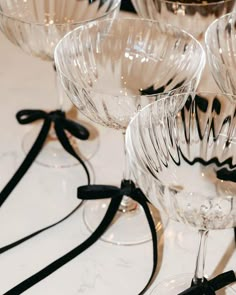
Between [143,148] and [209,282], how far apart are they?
0.15m

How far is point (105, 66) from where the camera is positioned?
808mm

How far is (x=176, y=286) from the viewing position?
69cm

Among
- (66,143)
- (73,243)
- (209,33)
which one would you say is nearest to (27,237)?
(73,243)

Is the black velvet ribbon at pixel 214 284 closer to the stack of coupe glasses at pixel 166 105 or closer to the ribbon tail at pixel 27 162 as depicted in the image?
the stack of coupe glasses at pixel 166 105

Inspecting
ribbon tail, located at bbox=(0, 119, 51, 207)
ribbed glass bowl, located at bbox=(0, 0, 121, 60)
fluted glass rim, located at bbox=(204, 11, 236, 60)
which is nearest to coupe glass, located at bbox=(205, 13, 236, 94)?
fluted glass rim, located at bbox=(204, 11, 236, 60)

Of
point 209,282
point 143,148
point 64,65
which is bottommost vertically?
point 209,282

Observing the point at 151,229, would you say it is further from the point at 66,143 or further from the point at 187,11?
the point at 187,11

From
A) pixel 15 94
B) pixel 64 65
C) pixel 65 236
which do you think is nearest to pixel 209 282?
pixel 65 236

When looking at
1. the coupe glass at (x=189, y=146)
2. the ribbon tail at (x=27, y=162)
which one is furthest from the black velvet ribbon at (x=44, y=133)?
the coupe glass at (x=189, y=146)

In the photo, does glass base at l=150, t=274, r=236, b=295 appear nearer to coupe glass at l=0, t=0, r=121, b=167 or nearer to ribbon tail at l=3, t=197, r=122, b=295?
ribbon tail at l=3, t=197, r=122, b=295

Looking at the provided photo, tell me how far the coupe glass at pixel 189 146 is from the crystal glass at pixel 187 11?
0.19 m

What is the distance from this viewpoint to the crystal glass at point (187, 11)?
33.6 inches

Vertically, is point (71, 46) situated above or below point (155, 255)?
above

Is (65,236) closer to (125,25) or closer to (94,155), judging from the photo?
(94,155)
